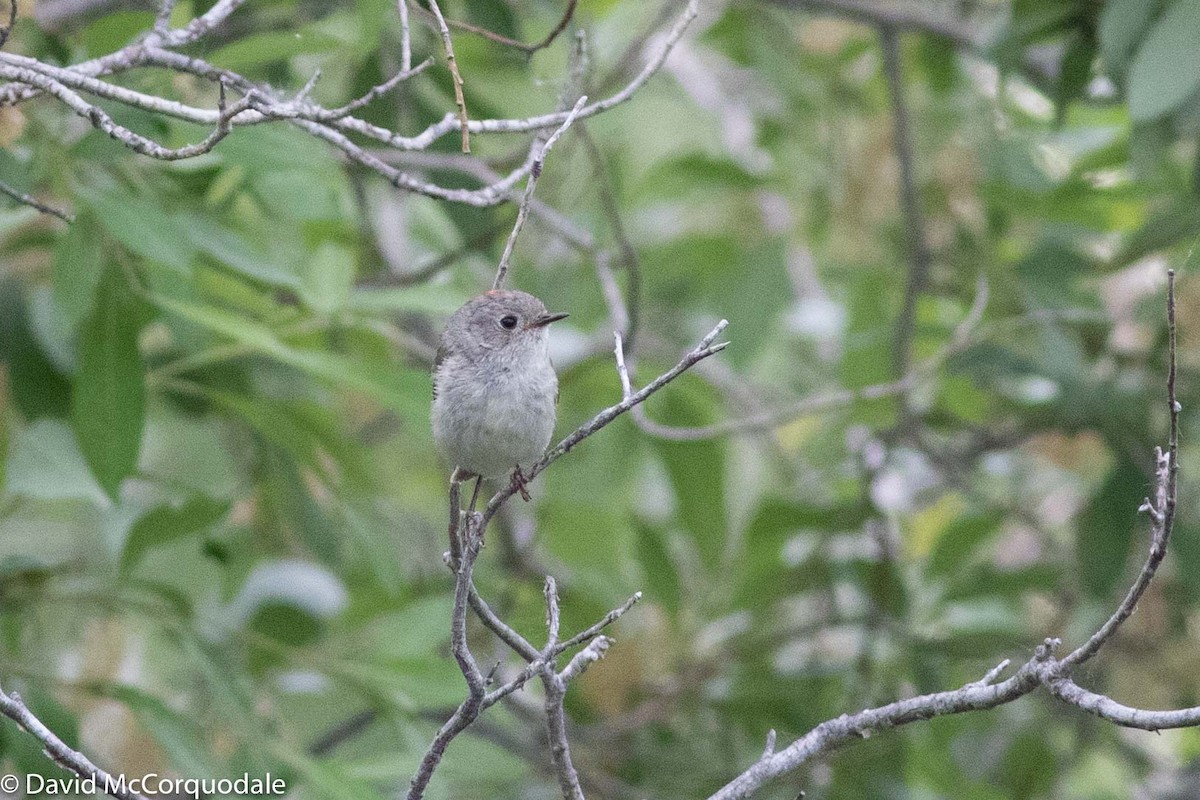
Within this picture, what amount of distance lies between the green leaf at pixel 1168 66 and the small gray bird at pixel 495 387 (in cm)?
155

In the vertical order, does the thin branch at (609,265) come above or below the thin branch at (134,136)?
above

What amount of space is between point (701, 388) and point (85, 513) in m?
Answer: 2.80

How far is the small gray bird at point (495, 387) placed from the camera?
3104 millimetres

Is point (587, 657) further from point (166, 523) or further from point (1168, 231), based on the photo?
point (1168, 231)

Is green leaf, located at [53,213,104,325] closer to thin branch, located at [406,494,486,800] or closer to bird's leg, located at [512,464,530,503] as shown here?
bird's leg, located at [512,464,530,503]

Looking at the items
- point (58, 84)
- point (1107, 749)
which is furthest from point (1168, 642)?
point (58, 84)

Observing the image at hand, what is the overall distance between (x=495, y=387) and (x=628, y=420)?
2.51 m

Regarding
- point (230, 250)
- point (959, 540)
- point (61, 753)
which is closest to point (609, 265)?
point (230, 250)

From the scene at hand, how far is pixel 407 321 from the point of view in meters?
5.88

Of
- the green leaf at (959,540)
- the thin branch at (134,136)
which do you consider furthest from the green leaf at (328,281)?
the green leaf at (959,540)

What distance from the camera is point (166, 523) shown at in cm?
426

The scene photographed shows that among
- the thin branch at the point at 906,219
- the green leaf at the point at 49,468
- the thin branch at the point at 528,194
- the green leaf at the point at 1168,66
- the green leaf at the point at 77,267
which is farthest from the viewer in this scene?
the thin branch at the point at 906,219

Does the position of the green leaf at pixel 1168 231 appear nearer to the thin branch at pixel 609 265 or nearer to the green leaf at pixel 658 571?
the thin branch at pixel 609 265

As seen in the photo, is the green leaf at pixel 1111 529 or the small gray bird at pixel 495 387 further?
the green leaf at pixel 1111 529
